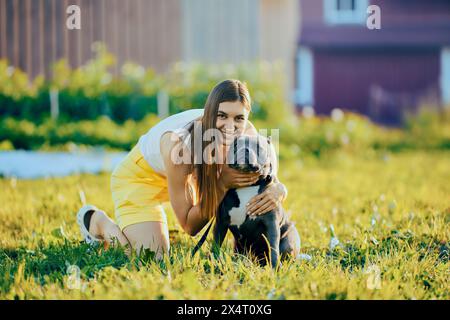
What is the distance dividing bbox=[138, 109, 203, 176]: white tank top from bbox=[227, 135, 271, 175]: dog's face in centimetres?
58

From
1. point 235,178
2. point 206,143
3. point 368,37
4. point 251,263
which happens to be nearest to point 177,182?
point 206,143

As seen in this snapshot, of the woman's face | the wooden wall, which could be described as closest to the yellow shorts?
the woman's face

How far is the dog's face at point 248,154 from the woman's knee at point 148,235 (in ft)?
2.88

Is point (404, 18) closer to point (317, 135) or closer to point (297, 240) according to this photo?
point (317, 135)

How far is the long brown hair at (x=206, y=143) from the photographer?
11.2 feet

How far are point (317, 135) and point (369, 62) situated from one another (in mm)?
9891

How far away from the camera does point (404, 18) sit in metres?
19.4

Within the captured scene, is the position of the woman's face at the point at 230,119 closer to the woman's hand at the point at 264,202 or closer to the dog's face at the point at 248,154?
the dog's face at the point at 248,154

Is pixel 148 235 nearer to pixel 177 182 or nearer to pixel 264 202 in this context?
pixel 177 182

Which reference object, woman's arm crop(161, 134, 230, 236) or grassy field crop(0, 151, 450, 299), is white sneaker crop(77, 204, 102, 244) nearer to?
grassy field crop(0, 151, 450, 299)

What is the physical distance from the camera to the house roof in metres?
18.2

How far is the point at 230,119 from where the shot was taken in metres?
3.43

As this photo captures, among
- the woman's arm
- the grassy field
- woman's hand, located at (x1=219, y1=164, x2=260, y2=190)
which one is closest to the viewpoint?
the grassy field
